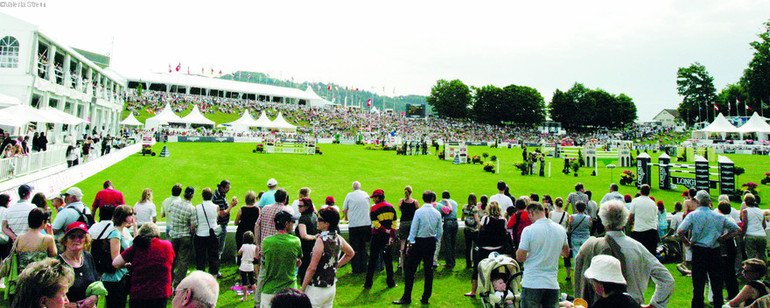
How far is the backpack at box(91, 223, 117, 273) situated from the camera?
16.0 feet

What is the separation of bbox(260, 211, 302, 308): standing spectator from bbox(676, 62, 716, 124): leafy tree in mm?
103399

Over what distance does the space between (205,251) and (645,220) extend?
7.67 m

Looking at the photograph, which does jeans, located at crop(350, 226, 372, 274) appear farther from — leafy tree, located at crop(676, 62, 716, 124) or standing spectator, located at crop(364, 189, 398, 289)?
leafy tree, located at crop(676, 62, 716, 124)

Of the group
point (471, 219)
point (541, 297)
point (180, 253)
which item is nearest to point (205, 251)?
point (180, 253)

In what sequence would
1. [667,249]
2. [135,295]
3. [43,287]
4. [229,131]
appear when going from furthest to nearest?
1. [229,131]
2. [667,249]
3. [135,295]
4. [43,287]

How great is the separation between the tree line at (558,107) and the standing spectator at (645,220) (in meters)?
95.1

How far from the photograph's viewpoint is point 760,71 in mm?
60156

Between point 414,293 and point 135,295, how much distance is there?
4.11 meters

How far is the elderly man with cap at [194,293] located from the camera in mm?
2824

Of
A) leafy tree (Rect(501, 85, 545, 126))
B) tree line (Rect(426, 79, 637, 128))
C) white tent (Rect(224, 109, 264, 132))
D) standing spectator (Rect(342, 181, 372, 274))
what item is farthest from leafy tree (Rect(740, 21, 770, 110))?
standing spectator (Rect(342, 181, 372, 274))

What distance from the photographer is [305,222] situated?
6492 mm

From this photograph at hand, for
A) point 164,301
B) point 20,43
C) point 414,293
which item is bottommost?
point 414,293

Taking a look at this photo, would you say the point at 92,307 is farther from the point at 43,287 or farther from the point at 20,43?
the point at 20,43

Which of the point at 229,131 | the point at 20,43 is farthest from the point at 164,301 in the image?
the point at 229,131
